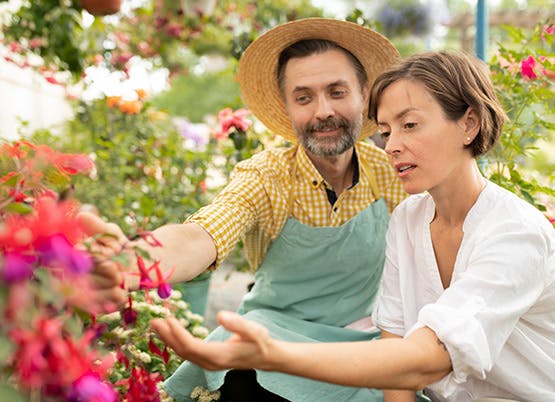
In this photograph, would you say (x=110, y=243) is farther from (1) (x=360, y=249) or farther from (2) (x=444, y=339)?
(1) (x=360, y=249)

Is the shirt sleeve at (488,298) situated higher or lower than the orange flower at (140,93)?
lower

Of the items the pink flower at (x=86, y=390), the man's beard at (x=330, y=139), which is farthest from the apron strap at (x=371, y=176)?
the pink flower at (x=86, y=390)

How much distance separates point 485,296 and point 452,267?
34cm

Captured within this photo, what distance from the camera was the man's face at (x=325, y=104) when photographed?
2.09 metres

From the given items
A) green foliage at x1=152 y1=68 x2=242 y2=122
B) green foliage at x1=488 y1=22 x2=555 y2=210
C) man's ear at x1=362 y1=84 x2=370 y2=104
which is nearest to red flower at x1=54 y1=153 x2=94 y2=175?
man's ear at x1=362 y1=84 x2=370 y2=104

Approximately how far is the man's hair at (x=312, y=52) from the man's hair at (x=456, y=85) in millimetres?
598

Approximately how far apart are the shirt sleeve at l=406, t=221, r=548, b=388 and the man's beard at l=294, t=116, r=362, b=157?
732 millimetres

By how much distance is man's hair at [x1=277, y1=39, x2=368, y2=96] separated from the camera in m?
2.20

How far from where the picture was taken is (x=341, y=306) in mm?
2109

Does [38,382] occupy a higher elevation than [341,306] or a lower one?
higher

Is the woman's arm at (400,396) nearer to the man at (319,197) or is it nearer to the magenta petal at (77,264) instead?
the man at (319,197)

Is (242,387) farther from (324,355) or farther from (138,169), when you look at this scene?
(138,169)

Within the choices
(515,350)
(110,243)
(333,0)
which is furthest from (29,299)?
(333,0)

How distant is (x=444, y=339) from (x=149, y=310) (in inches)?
38.6
